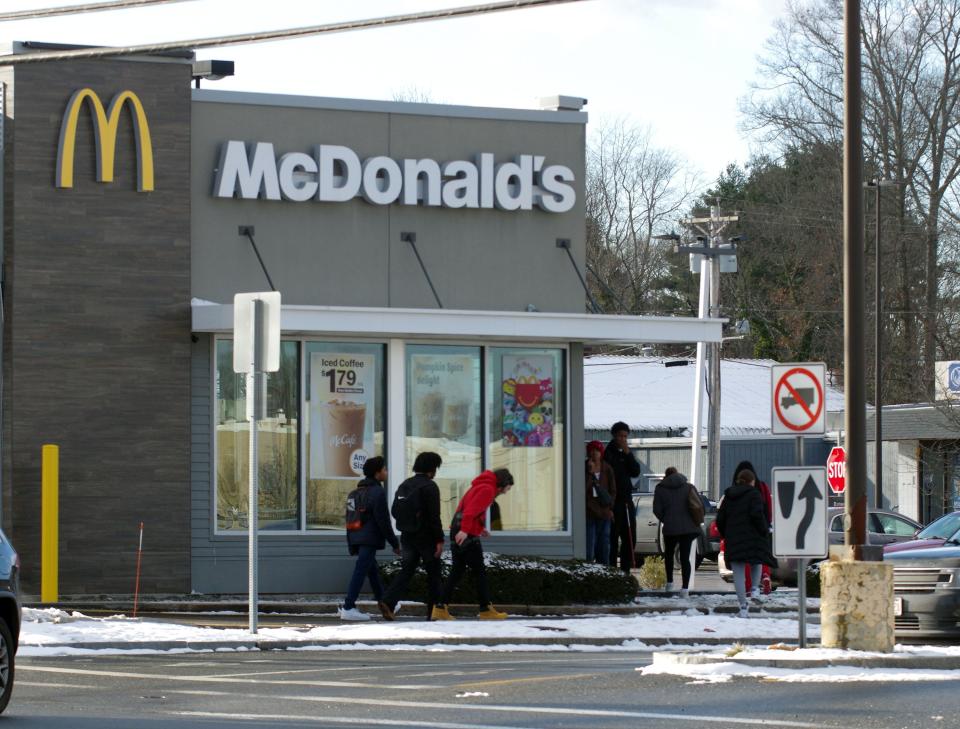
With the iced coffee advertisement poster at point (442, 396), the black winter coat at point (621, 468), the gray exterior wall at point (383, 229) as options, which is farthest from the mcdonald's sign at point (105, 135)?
the black winter coat at point (621, 468)

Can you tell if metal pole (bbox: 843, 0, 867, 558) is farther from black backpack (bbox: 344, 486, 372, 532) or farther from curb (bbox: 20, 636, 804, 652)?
black backpack (bbox: 344, 486, 372, 532)

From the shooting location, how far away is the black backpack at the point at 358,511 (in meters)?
18.6

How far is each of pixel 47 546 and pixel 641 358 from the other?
43312 millimetres

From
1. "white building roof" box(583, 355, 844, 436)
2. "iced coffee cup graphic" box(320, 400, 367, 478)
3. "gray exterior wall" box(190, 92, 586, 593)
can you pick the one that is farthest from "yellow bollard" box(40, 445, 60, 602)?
"white building roof" box(583, 355, 844, 436)

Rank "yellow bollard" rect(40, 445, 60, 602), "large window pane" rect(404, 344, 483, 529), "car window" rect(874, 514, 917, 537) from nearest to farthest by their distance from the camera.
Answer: "yellow bollard" rect(40, 445, 60, 602), "large window pane" rect(404, 344, 483, 529), "car window" rect(874, 514, 917, 537)

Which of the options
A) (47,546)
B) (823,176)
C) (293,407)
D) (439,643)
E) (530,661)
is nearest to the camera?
(530,661)

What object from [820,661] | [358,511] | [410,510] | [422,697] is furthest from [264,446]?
[422,697]

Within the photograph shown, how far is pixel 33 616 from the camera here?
658 inches

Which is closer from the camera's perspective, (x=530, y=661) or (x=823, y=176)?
(x=530, y=661)

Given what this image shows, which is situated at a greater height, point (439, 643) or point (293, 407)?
point (293, 407)

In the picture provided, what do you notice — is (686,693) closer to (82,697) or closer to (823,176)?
(82,697)

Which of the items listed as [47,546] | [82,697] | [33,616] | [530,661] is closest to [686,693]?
[530,661]

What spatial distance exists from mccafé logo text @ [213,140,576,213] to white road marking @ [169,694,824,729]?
10.7 m

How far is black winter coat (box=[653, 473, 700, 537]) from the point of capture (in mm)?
21531
